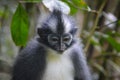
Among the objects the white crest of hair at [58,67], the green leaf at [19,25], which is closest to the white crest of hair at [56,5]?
the green leaf at [19,25]

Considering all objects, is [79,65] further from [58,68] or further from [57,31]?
[57,31]

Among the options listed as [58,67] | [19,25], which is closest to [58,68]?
[58,67]

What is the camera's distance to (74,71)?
2.55 m

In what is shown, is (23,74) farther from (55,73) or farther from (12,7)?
(12,7)

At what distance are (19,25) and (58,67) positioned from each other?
41 centimetres

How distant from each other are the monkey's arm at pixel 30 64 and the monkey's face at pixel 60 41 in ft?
0.37

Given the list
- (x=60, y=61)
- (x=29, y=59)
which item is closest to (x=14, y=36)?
(x=29, y=59)

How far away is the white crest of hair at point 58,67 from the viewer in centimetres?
249

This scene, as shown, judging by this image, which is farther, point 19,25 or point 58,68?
point 58,68

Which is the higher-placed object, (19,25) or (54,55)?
(19,25)

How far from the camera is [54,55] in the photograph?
8.14ft

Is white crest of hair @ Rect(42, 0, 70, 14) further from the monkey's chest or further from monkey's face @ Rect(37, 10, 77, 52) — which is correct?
the monkey's chest

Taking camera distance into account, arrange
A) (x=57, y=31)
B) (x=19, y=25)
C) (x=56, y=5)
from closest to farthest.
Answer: (x=56, y=5) < (x=19, y=25) < (x=57, y=31)

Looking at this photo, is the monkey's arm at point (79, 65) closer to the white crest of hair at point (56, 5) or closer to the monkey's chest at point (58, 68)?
the monkey's chest at point (58, 68)
